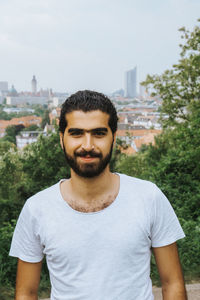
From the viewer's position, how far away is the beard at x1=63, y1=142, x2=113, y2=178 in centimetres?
141

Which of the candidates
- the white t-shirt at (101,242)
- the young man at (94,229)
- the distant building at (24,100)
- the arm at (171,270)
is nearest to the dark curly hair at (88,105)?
the young man at (94,229)

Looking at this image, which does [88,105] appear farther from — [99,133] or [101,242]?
[101,242]

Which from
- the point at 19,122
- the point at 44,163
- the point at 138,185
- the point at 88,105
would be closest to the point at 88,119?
the point at 88,105

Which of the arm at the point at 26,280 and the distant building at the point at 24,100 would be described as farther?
the distant building at the point at 24,100

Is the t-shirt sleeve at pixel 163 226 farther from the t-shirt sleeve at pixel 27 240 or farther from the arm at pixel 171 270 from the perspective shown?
the t-shirt sleeve at pixel 27 240

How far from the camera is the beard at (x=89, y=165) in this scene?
1.41 meters

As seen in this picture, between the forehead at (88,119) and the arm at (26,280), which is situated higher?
the forehead at (88,119)

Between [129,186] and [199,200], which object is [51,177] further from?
[129,186]

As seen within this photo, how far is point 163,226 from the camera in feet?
4.63

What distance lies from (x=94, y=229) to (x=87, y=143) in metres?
0.35

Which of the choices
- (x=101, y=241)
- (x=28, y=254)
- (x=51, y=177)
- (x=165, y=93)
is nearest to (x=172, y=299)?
(x=101, y=241)

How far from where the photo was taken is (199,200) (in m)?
6.03

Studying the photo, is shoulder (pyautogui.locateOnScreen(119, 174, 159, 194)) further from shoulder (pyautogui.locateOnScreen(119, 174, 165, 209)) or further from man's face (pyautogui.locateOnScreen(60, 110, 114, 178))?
man's face (pyautogui.locateOnScreen(60, 110, 114, 178))

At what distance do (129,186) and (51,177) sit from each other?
38.6 ft
